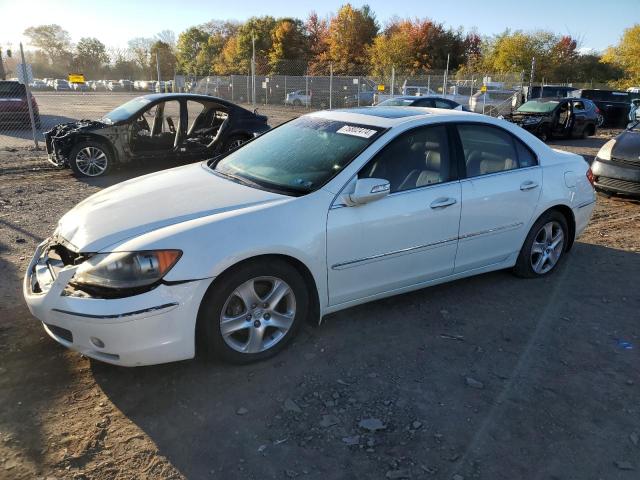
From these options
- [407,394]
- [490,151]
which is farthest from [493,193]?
[407,394]

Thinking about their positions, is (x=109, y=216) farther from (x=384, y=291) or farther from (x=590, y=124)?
(x=590, y=124)

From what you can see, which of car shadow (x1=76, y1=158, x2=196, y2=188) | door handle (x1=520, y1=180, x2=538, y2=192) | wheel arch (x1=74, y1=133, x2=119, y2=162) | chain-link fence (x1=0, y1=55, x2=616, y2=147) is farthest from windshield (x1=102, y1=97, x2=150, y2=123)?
door handle (x1=520, y1=180, x2=538, y2=192)

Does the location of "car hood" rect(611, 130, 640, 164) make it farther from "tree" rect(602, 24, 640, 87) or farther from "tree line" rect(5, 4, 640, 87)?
"tree" rect(602, 24, 640, 87)

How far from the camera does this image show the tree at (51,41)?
8200 cm

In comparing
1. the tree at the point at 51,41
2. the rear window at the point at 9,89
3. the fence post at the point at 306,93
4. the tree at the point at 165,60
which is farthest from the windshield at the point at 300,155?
the tree at the point at 51,41

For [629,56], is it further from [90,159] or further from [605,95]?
[90,159]

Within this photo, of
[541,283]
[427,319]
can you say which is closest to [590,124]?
[541,283]

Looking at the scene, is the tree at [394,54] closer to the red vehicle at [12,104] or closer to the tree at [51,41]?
the red vehicle at [12,104]

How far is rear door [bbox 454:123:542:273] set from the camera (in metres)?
4.19

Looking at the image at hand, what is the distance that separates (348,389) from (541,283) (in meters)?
2.56

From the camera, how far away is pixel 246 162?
4.27m

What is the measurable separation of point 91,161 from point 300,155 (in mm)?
Answer: 6460

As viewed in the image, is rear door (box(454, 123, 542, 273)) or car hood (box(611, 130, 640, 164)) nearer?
rear door (box(454, 123, 542, 273))

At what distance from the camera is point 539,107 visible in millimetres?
16953
